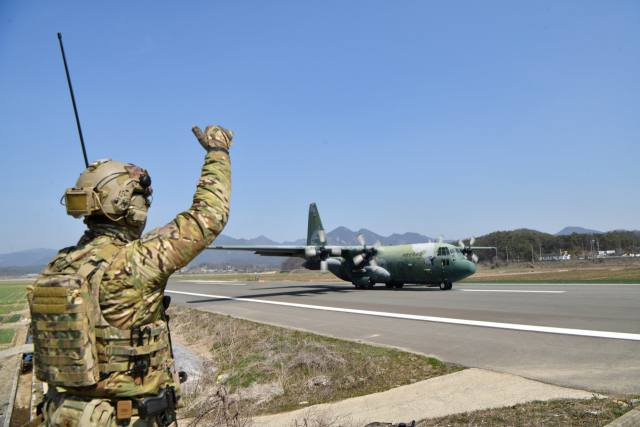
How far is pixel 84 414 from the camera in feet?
6.17

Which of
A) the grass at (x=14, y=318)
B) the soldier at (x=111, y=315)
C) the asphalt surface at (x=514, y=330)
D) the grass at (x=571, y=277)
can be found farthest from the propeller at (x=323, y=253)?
the soldier at (x=111, y=315)

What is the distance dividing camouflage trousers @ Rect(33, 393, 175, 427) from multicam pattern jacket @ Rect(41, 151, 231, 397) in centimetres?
4

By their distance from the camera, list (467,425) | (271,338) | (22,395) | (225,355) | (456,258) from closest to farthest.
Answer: (467,425) < (22,395) < (225,355) < (271,338) < (456,258)

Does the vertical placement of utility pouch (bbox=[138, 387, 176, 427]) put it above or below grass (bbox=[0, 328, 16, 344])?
above

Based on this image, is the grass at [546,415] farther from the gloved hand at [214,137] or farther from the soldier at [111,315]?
the gloved hand at [214,137]

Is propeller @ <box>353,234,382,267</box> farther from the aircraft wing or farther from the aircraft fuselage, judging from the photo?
the aircraft wing

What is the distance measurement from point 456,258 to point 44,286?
19.7 m

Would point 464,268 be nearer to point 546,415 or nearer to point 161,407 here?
point 546,415

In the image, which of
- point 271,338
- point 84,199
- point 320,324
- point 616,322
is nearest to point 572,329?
point 616,322

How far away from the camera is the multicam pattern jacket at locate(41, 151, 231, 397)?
190 cm

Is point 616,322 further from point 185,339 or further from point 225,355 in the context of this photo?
point 185,339

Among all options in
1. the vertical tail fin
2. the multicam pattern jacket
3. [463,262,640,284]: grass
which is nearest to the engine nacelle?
the vertical tail fin

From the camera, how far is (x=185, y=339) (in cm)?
1067

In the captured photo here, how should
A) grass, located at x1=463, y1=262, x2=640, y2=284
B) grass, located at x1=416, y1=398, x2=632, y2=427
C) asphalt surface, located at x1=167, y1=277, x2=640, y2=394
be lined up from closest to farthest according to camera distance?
1. grass, located at x1=416, y1=398, x2=632, y2=427
2. asphalt surface, located at x1=167, y1=277, x2=640, y2=394
3. grass, located at x1=463, y1=262, x2=640, y2=284
